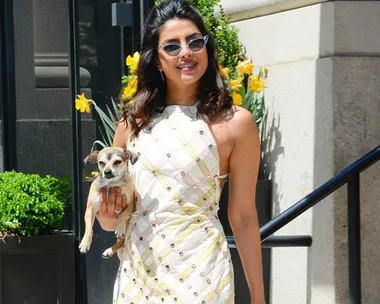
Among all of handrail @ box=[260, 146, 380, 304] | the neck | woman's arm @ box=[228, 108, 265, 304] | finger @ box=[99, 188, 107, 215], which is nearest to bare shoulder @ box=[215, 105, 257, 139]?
woman's arm @ box=[228, 108, 265, 304]

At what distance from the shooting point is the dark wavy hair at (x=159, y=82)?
3.78 meters

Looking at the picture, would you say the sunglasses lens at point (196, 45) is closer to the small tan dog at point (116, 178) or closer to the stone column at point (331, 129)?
the small tan dog at point (116, 178)

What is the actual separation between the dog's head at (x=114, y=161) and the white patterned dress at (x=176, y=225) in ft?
0.21

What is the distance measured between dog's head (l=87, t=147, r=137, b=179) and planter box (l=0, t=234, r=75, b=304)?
4271 mm

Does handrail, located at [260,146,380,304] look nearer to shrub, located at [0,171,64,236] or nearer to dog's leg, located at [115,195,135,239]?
dog's leg, located at [115,195,135,239]

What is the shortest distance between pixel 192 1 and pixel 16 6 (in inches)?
98.7

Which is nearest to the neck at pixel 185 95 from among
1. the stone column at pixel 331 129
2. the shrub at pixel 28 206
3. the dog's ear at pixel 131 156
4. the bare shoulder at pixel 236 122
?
the bare shoulder at pixel 236 122

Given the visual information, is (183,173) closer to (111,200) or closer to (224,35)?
(111,200)

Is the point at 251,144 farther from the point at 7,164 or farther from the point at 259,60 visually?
the point at 7,164

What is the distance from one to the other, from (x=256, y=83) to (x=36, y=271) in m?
2.42

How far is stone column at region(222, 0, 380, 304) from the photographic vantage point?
5836mm

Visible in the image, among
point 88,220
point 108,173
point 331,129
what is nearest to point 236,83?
point 331,129

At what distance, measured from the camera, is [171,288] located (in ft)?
11.7

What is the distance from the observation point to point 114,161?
142 inches
